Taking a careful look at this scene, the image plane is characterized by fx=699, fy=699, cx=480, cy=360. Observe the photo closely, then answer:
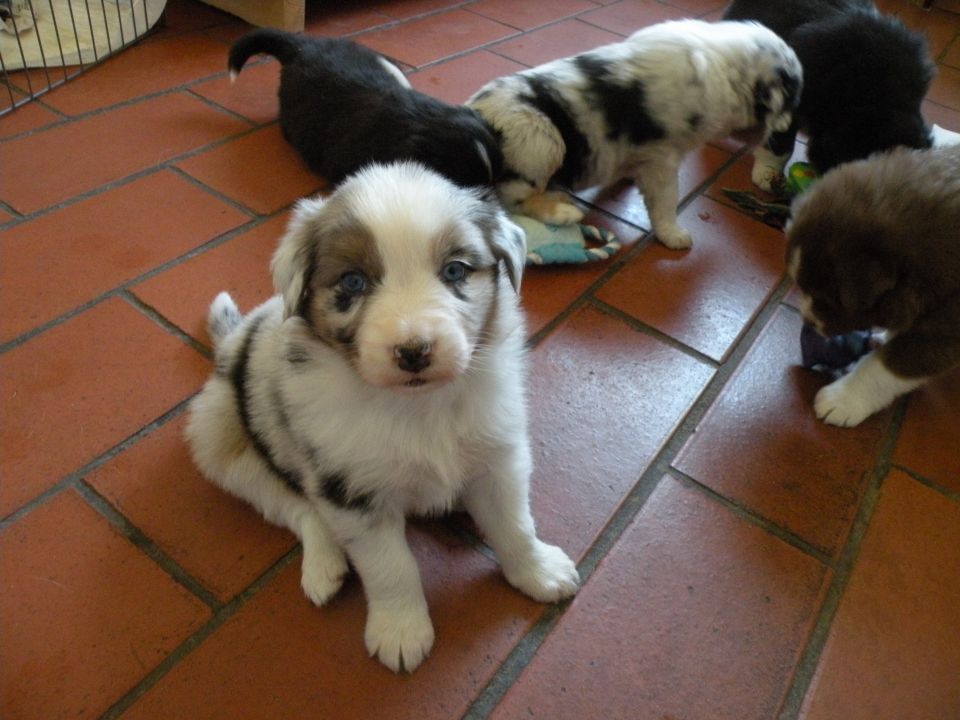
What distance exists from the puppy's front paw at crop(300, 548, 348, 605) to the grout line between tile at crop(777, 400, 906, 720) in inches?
38.9

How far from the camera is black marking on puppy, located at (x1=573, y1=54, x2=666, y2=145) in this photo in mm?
2627

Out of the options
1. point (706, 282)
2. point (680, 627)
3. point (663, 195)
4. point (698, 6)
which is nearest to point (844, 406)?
point (706, 282)

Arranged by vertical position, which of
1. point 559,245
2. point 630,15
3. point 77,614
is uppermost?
point 630,15

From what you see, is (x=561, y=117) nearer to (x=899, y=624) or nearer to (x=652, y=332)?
(x=652, y=332)

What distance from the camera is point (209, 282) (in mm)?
2318

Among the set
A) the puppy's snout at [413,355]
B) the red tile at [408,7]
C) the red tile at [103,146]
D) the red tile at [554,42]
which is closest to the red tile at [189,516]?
the puppy's snout at [413,355]

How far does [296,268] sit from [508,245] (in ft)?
1.35

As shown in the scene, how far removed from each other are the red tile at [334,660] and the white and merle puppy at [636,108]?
1.54 m

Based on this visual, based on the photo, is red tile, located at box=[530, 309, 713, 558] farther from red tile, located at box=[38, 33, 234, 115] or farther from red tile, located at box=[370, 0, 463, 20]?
red tile, located at box=[370, 0, 463, 20]

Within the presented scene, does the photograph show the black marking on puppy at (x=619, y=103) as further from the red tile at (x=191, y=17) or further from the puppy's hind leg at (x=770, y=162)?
the red tile at (x=191, y=17)

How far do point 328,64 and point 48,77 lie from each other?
135cm

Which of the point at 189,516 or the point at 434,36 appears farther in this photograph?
the point at 434,36

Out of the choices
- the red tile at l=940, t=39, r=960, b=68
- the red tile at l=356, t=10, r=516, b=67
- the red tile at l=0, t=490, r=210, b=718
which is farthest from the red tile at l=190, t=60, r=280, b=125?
the red tile at l=940, t=39, r=960, b=68

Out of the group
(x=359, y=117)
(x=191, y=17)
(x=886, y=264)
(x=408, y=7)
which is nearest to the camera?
(x=886, y=264)
